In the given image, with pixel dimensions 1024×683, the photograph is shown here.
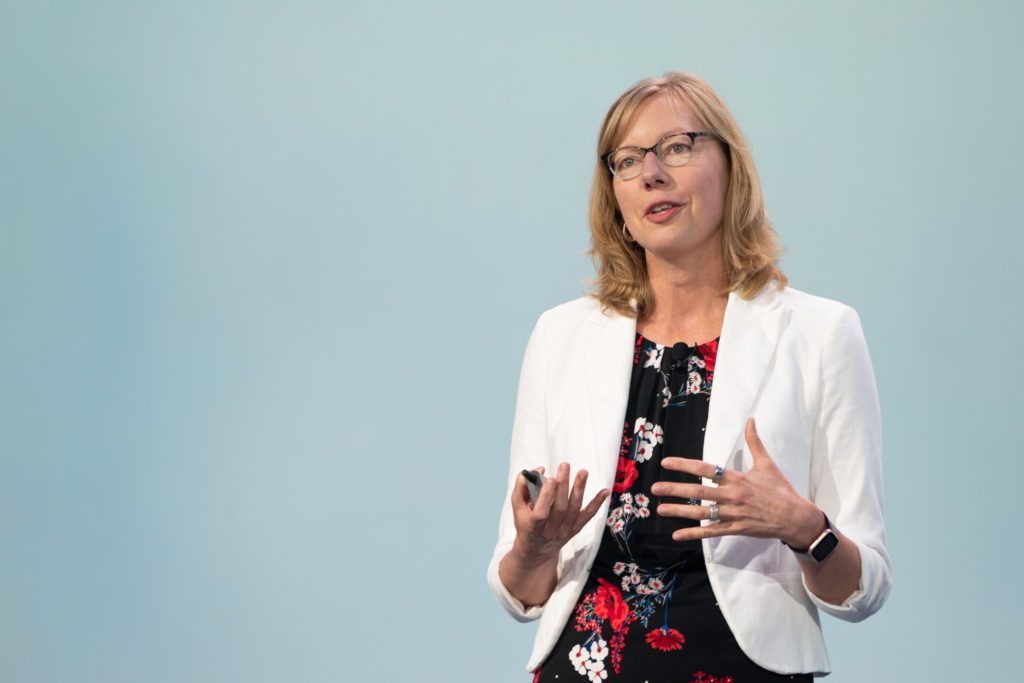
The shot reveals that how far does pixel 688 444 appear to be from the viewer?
1739 mm

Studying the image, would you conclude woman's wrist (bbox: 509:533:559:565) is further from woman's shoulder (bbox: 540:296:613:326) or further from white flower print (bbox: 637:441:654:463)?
woman's shoulder (bbox: 540:296:613:326)

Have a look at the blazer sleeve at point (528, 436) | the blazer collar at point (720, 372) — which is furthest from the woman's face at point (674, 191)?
the blazer sleeve at point (528, 436)

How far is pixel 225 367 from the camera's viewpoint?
294cm

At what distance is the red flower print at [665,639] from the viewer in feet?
5.36

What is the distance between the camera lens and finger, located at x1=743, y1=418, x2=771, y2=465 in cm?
153

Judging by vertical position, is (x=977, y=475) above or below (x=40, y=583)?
above

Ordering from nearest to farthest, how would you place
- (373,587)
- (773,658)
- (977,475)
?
1. (773,658)
2. (977,475)
3. (373,587)

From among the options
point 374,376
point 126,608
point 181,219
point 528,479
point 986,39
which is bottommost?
point 126,608

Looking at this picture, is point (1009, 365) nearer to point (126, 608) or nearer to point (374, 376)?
point (374, 376)

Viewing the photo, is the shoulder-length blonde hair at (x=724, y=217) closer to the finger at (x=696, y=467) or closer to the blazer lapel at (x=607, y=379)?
the blazer lapel at (x=607, y=379)

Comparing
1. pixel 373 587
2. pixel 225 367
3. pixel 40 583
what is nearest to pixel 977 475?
pixel 373 587

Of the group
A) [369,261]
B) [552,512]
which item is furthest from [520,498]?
[369,261]

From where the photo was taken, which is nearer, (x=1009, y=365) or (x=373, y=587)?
(x=1009, y=365)

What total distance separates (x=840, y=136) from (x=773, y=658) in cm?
154
